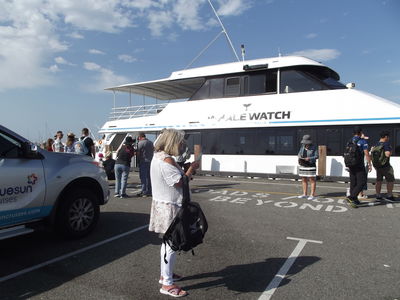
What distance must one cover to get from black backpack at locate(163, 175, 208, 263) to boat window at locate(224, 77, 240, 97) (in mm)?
11467

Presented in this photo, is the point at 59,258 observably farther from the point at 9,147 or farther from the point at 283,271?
the point at 283,271

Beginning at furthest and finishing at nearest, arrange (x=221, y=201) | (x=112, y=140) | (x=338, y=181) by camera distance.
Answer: (x=112, y=140), (x=338, y=181), (x=221, y=201)

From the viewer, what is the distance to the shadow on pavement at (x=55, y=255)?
3.39 metres

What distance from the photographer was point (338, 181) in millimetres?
11703

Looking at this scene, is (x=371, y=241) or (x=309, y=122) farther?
(x=309, y=122)

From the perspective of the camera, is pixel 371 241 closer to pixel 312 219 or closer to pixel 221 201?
pixel 312 219

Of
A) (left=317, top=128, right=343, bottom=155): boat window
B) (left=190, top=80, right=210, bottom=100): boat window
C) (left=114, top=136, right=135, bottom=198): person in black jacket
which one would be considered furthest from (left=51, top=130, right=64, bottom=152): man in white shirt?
(left=317, top=128, right=343, bottom=155): boat window

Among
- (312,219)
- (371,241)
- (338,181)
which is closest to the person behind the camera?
(371,241)

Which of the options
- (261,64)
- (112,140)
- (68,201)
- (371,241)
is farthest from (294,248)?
(112,140)

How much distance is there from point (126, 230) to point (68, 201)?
1223 millimetres

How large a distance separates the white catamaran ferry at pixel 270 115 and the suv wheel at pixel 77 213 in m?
8.99

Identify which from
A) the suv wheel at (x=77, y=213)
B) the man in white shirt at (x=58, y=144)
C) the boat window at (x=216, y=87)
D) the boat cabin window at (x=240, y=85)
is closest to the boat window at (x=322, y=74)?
the boat cabin window at (x=240, y=85)

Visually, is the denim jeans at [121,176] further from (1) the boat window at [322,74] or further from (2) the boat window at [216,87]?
(1) the boat window at [322,74]

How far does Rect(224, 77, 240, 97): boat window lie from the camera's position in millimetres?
13977
